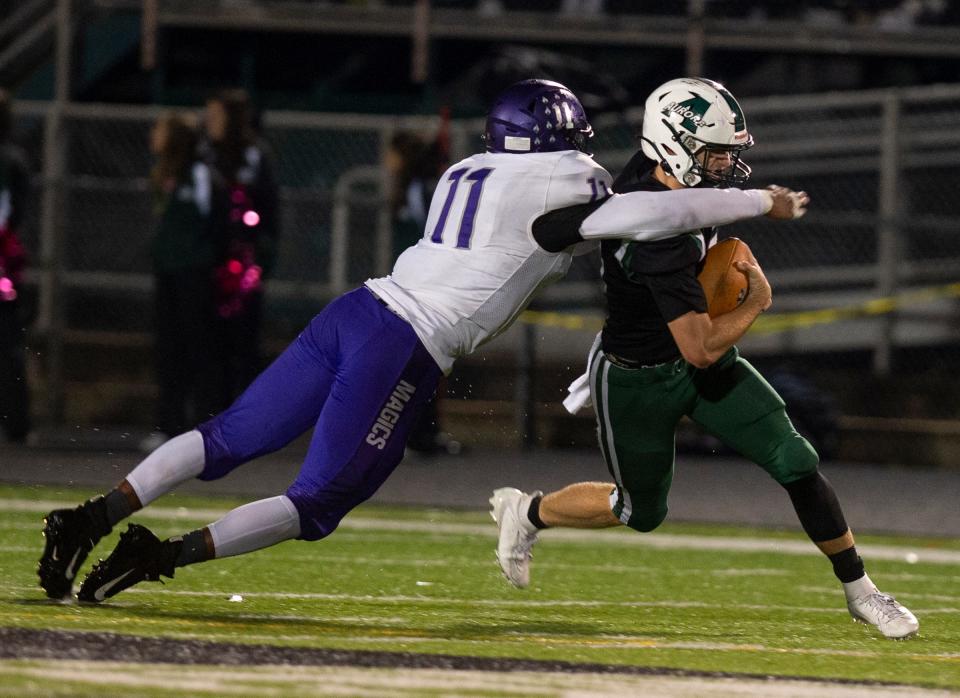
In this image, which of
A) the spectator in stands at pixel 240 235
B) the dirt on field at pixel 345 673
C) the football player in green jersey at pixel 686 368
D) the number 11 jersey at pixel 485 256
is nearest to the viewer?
the dirt on field at pixel 345 673

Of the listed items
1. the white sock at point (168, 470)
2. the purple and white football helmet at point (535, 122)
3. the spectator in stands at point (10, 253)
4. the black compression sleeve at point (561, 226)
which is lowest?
the spectator in stands at point (10, 253)

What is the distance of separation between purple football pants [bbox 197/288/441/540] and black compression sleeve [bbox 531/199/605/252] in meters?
0.51

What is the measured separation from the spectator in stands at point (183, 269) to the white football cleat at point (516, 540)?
5.82m

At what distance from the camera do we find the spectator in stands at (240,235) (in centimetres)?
1322

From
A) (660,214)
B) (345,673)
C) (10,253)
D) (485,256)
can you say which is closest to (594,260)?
(10,253)

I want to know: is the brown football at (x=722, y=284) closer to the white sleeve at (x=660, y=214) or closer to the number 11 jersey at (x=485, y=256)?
the white sleeve at (x=660, y=214)

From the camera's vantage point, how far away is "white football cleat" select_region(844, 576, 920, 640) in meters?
7.10

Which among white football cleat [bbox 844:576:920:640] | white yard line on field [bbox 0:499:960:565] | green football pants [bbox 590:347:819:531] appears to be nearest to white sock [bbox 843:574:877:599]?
white football cleat [bbox 844:576:920:640]

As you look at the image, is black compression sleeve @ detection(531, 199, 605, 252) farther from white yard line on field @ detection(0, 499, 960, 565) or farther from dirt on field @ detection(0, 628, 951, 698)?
white yard line on field @ detection(0, 499, 960, 565)

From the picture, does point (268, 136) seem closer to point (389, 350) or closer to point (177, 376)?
point (177, 376)

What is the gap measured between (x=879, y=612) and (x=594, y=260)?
8.52 m

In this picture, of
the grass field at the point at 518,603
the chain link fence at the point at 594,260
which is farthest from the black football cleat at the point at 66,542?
the chain link fence at the point at 594,260

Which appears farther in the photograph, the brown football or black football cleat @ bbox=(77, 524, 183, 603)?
the brown football

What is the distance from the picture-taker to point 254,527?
6801mm
